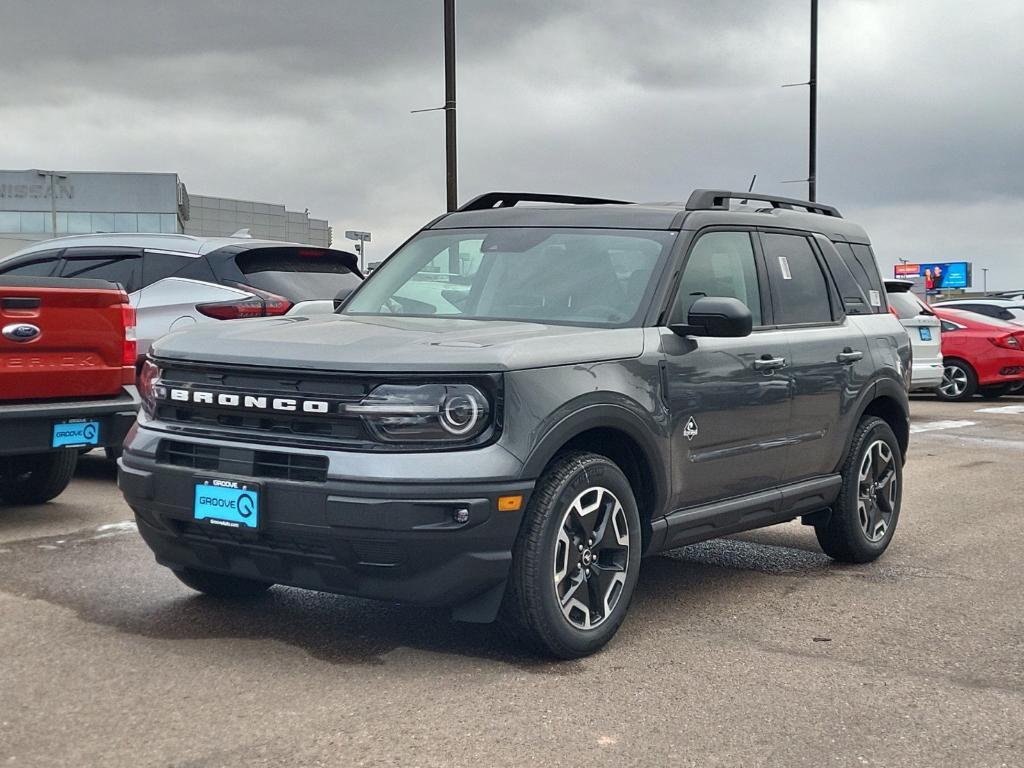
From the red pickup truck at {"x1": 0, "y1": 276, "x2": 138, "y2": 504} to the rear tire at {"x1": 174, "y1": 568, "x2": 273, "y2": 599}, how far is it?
80.3 inches

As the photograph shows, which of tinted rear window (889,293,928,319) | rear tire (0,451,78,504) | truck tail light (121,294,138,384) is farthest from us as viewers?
tinted rear window (889,293,928,319)

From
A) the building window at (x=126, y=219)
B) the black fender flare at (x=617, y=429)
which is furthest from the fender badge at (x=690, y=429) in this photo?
the building window at (x=126, y=219)

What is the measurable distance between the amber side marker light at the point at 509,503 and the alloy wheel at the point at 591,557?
25 centimetres

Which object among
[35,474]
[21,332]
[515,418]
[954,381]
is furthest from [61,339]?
[954,381]

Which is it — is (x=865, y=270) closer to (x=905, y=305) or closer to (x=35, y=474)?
(x=35, y=474)

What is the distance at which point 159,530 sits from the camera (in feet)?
17.0

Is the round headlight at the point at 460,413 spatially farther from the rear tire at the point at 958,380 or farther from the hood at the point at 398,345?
the rear tire at the point at 958,380

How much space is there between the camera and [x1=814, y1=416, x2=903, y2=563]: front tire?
6.98 meters

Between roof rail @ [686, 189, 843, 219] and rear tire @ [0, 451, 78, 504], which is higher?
roof rail @ [686, 189, 843, 219]

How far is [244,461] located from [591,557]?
1357 mm

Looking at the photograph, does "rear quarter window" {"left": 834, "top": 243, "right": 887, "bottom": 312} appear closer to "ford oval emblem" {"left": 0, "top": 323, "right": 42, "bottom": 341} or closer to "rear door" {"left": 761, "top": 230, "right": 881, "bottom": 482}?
"rear door" {"left": 761, "top": 230, "right": 881, "bottom": 482}

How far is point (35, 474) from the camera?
27.7ft

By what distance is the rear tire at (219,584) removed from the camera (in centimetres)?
567

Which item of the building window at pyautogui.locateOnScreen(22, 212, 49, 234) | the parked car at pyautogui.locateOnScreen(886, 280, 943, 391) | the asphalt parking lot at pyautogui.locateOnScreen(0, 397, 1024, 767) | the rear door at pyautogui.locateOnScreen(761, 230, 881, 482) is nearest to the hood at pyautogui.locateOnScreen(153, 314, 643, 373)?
the asphalt parking lot at pyautogui.locateOnScreen(0, 397, 1024, 767)
